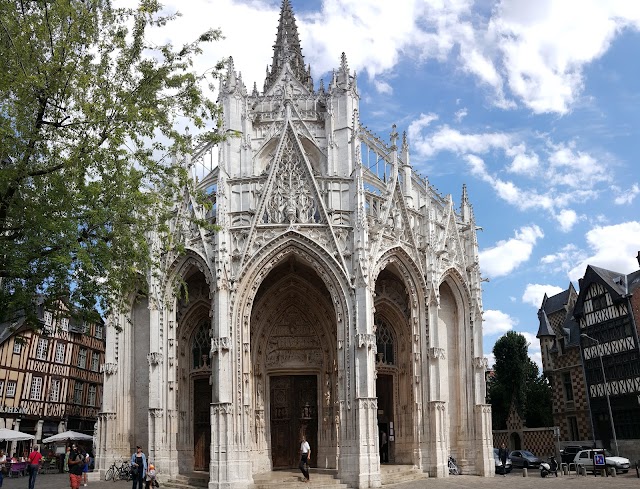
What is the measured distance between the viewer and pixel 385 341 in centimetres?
2953

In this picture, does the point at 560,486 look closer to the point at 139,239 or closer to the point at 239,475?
the point at 239,475

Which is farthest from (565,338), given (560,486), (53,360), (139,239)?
(139,239)

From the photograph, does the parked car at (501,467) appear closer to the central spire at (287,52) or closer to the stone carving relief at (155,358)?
the stone carving relief at (155,358)

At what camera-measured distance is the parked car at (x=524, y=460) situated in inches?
1430

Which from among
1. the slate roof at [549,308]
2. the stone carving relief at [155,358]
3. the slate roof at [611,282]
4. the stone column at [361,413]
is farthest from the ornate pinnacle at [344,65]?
the slate roof at [549,308]

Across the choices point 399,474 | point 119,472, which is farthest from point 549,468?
point 119,472

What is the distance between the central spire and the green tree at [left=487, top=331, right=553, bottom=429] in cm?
2846

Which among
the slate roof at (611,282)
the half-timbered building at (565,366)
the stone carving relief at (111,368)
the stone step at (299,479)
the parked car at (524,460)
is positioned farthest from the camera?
the half-timbered building at (565,366)

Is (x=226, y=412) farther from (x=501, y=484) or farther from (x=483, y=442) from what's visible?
(x=483, y=442)

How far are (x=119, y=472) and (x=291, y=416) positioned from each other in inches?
282

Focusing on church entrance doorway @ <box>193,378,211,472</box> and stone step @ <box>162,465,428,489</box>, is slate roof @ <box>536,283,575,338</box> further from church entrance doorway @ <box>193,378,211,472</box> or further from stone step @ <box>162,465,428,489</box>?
church entrance doorway @ <box>193,378,211,472</box>

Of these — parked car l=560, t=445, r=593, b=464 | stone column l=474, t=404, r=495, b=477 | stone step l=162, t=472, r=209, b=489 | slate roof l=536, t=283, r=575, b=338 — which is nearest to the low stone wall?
parked car l=560, t=445, r=593, b=464

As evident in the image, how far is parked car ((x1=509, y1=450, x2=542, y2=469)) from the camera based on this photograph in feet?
119

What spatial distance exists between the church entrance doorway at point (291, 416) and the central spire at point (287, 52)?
47.4 ft
